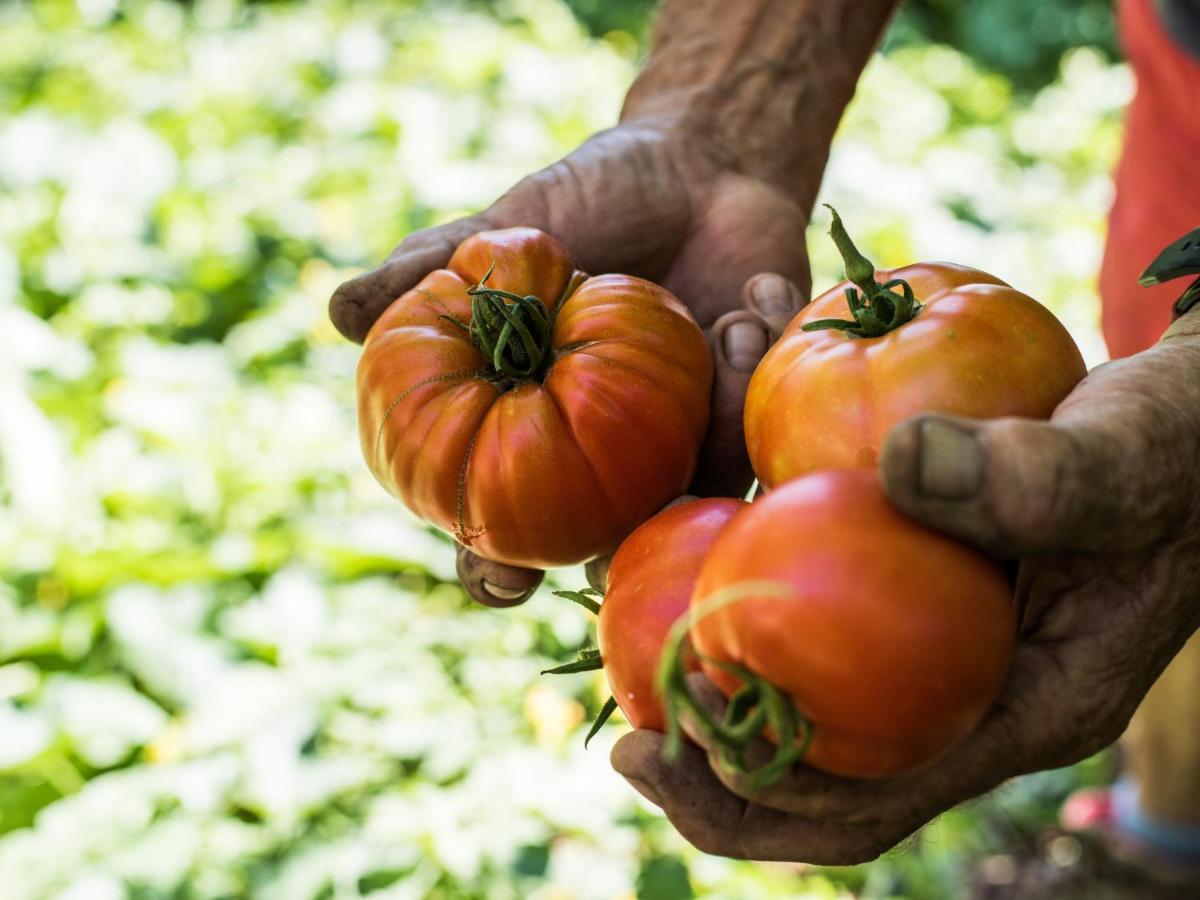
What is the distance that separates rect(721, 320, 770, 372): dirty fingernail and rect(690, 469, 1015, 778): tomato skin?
59cm

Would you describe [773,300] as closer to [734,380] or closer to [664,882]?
[734,380]

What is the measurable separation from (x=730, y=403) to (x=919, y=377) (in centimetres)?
46

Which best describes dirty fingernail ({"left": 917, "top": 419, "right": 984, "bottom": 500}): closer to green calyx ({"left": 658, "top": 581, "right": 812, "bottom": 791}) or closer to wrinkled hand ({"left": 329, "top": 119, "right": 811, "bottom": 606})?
green calyx ({"left": 658, "top": 581, "right": 812, "bottom": 791})

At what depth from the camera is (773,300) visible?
5.99 feet

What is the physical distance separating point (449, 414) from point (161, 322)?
97.0 inches

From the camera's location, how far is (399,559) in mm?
2965

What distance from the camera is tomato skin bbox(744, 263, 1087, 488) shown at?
49.0 inches

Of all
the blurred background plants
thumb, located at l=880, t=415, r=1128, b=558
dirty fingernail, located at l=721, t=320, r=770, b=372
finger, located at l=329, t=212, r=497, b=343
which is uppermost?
thumb, located at l=880, t=415, r=1128, b=558

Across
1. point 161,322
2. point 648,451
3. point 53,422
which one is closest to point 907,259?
point 161,322

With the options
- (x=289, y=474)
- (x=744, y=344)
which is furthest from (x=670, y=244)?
(x=289, y=474)

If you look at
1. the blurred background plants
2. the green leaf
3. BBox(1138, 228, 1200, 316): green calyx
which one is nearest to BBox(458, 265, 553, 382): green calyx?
BBox(1138, 228, 1200, 316): green calyx

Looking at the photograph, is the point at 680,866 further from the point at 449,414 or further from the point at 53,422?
the point at 53,422

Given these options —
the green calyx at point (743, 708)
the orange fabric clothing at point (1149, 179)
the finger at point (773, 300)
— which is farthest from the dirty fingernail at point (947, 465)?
the orange fabric clothing at point (1149, 179)

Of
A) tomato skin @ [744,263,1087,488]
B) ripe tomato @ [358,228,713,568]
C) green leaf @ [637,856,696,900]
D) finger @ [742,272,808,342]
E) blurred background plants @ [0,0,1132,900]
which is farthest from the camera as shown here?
blurred background plants @ [0,0,1132,900]
